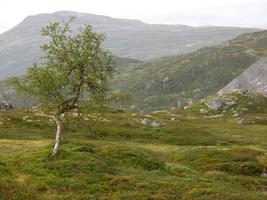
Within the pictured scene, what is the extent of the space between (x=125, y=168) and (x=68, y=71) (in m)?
11.0

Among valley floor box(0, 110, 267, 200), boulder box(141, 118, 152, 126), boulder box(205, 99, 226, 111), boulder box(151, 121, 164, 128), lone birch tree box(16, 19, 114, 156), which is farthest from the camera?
boulder box(205, 99, 226, 111)

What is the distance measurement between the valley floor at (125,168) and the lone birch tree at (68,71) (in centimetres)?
388

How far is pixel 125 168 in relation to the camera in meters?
43.7

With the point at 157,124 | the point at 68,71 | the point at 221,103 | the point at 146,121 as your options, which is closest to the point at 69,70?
the point at 68,71

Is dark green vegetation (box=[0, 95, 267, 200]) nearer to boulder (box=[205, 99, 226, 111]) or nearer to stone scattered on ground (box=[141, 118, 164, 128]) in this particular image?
stone scattered on ground (box=[141, 118, 164, 128])

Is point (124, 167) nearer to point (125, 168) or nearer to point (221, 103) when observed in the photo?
point (125, 168)

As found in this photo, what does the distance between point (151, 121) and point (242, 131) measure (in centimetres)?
Answer: 1819

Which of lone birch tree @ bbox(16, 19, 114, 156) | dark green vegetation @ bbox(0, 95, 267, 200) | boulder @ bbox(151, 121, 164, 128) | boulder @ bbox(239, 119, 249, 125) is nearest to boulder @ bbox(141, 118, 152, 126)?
boulder @ bbox(151, 121, 164, 128)

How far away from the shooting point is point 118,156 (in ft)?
164

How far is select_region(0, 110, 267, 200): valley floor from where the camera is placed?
33.9 metres

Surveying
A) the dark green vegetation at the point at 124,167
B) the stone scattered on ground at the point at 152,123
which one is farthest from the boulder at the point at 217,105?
the dark green vegetation at the point at 124,167

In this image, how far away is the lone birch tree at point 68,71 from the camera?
45.4 m

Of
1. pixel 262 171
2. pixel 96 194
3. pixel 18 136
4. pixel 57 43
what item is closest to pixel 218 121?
pixel 18 136

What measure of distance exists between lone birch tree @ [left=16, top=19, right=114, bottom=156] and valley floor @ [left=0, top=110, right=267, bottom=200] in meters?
3.88
